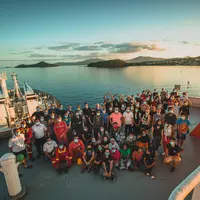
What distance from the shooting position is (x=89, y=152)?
5219 millimetres

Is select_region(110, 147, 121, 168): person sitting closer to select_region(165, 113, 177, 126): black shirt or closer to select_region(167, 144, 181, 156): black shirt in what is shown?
select_region(167, 144, 181, 156): black shirt

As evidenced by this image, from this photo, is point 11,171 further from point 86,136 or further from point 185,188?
point 185,188

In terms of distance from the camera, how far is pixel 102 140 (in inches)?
224

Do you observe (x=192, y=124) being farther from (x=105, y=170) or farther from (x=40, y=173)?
(x=40, y=173)

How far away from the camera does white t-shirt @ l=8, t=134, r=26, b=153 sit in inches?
203

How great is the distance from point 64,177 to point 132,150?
2486mm

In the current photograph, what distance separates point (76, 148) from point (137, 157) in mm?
2167

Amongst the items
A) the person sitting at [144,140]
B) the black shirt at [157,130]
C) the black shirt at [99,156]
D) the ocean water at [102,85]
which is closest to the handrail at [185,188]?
the black shirt at [99,156]

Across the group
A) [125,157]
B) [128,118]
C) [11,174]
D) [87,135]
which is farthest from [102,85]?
[11,174]

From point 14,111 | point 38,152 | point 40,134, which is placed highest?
point 40,134

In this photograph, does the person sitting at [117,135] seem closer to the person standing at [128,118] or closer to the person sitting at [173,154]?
the person standing at [128,118]

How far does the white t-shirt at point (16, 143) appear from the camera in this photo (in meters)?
5.15

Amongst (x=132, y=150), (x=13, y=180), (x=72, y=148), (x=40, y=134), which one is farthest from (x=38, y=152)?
(x=132, y=150)

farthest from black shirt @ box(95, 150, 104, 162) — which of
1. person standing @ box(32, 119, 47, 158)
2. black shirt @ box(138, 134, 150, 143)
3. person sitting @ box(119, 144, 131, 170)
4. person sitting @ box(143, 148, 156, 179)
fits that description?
person standing @ box(32, 119, 47, 158)
